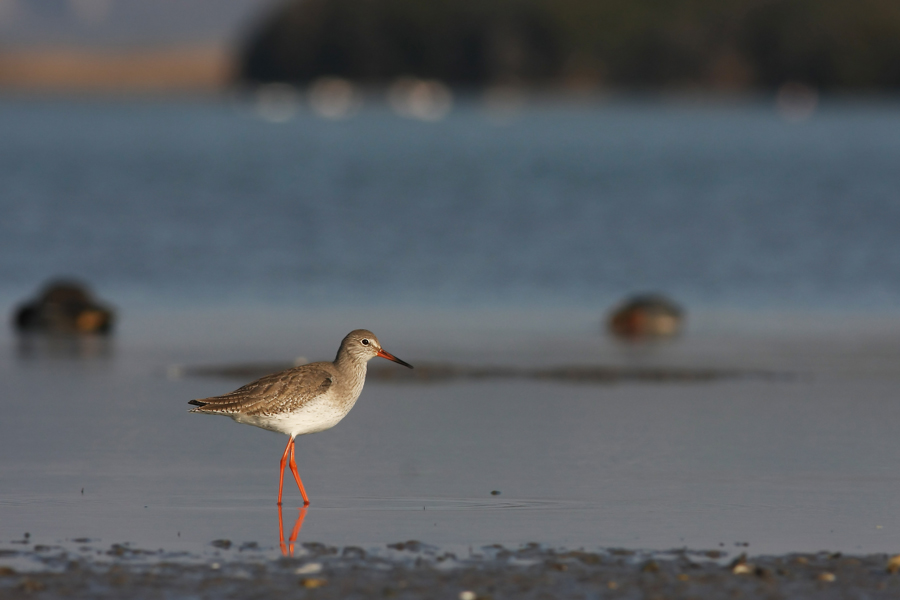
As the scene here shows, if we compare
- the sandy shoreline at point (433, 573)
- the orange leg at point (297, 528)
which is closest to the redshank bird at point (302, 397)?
the orange leg at point (297, 528)

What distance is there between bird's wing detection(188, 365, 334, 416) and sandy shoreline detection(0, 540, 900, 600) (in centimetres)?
176

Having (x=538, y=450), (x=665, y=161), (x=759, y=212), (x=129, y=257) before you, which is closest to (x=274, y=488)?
(x=538, y=450)

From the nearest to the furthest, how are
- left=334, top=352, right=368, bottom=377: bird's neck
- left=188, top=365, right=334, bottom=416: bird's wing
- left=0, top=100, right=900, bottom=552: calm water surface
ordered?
left=0, top=100, right=900, bottom=552: calm water surface → left=188, top=365, right=334, bottom=416: bird's wing → left=334, top=352, right=368, bottom=377: bird's neck

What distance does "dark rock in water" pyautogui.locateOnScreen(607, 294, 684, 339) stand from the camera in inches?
866

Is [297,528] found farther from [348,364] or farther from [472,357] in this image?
[472,357]

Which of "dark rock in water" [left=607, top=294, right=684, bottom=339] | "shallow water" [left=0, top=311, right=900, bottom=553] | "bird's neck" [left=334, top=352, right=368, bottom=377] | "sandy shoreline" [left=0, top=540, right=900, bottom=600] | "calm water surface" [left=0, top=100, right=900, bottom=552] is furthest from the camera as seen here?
"dark rock in water" [left=607, top=294, right=684, bottom=339]

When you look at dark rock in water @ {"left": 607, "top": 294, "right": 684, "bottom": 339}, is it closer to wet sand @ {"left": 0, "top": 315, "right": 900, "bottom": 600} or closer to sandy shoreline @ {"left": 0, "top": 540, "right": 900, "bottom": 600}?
wet sand @ {"left": 0, "top": 315, "right": 900, "bottom": 600}

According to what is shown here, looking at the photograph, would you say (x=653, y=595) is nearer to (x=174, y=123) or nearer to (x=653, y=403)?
(x=653, y=403)

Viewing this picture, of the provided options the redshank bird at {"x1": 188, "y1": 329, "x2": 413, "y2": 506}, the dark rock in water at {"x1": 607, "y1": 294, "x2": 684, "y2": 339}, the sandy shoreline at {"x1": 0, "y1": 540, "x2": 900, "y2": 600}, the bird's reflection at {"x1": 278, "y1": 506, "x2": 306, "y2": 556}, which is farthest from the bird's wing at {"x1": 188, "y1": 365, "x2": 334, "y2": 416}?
the dark rock in water at {"x1": 607, "y1": 294, "x2": 684, "y2": 339}

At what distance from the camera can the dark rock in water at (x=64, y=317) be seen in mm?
21609

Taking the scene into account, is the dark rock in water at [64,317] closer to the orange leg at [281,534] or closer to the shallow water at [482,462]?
the shallow water at [482,462]

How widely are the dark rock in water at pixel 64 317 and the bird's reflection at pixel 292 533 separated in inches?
452

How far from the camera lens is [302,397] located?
1115 cm

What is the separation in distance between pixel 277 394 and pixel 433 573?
9.04 feet
